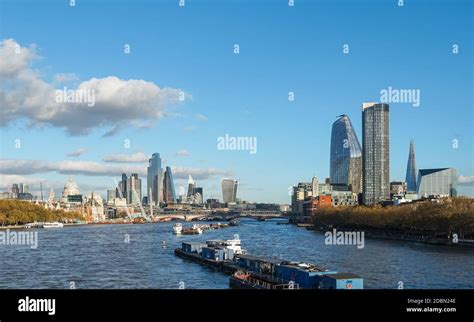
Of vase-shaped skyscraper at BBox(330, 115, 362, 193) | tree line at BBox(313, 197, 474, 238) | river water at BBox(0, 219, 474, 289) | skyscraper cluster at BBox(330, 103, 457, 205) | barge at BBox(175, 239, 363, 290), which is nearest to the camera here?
barge at BBox(175, 239, 363, 290)

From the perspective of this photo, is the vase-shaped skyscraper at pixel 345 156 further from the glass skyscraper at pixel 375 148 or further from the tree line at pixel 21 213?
the tree line at pixel 21 213

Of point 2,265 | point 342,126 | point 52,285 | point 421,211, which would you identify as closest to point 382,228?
point 421,211

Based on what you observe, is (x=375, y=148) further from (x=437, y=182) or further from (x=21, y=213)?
(x=21, y=213)

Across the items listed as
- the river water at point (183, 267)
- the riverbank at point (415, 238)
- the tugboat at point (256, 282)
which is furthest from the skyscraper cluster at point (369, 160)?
the tugboat at point (256, 282)

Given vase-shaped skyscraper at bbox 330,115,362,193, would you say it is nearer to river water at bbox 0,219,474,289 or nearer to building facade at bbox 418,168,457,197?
building facade at bbox 418,168,457,197

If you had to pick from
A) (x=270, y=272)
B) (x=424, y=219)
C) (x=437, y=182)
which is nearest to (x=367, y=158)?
(x=437, y=182)

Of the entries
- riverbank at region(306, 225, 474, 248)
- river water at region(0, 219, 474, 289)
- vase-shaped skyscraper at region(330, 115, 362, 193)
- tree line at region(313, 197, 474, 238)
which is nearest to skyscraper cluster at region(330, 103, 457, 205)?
vase-shaped skyscraper at region(330, 115, 362, 193)
